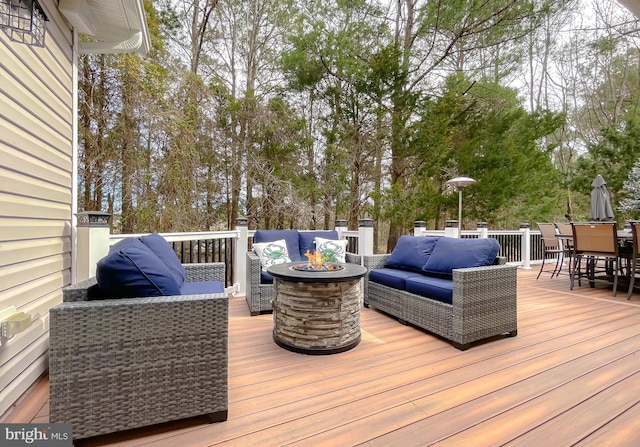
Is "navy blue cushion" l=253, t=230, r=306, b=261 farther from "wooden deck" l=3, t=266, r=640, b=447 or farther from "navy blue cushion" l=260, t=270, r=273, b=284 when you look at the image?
"wooden deck" l=3, t=266, r=640, b=447

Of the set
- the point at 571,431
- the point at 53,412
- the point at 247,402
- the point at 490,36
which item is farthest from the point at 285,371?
the point at 490,36

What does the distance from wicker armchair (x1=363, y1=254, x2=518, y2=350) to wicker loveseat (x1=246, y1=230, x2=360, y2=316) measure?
1.16 m

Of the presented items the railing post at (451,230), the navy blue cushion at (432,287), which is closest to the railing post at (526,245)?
the railing post at (451,230)

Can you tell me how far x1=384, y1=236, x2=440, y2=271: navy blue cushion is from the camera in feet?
11.5

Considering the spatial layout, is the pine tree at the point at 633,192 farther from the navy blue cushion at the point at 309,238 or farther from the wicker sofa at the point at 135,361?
the wicker sofa at the point at 135,361

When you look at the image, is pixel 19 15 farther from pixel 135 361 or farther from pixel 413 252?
pixel 413 252

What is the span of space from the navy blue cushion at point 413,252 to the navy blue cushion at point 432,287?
256mm

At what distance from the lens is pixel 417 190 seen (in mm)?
7832

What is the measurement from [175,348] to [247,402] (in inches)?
22.7

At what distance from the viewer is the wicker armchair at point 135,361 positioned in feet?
4.70

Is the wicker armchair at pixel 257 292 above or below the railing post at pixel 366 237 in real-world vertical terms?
below

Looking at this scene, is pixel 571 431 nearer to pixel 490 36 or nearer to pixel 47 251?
pixel 47 251

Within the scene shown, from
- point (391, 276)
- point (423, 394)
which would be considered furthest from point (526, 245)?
point (423, 394)

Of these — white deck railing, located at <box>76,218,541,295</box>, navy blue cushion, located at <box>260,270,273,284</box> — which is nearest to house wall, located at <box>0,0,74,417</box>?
white deck railing, located at <box>76,218,541,295</box>
